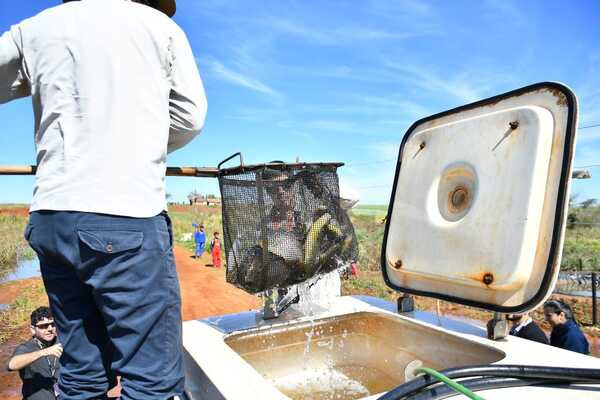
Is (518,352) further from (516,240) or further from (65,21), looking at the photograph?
(65,21)

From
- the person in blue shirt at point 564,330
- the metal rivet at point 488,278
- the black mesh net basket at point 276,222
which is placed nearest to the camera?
the metal rivet at point 488,278

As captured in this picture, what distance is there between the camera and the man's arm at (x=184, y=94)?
4.14 feet

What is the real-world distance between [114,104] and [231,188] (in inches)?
37.0

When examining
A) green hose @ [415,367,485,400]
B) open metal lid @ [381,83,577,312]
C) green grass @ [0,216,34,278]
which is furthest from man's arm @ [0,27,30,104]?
green grass @ [0,216,34,278]

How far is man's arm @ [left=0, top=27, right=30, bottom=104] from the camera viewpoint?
3.91 feet

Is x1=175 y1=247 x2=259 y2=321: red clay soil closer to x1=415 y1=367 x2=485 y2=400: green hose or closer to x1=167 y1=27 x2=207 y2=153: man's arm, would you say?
x1=167 y1=27 x2=207 y2=153: man's arm

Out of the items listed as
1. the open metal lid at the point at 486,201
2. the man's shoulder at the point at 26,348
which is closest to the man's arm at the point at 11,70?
the open metal lid at the point at 486,201

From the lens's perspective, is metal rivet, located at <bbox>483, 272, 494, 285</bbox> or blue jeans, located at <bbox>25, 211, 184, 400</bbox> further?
metal rivet, located at <bbox>483, 272, 494, 285</bbox>

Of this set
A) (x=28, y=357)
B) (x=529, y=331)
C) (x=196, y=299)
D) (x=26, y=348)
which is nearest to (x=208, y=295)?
(x=196, y=299)

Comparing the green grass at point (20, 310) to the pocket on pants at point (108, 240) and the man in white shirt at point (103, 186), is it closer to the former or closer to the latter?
the man in white shirt at point (103, 186)

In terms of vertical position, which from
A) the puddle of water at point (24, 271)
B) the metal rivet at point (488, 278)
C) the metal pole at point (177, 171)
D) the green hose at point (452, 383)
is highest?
the metal pole at point (177, 171)

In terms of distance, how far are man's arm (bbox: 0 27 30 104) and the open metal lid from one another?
1.73 meters

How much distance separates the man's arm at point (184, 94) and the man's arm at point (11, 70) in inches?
17.7

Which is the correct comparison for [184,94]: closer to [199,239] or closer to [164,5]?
[164,5]
